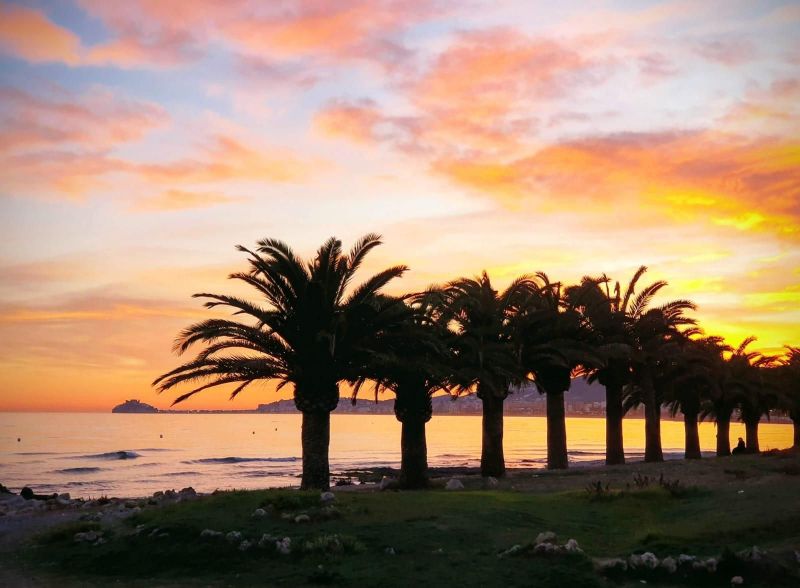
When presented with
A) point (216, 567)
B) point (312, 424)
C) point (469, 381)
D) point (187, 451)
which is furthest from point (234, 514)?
point (187, 451)

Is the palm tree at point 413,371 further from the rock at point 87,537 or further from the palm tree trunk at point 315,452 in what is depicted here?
the rock at point 87,537

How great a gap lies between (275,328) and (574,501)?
9.85 metres

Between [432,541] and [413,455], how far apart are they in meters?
13.7

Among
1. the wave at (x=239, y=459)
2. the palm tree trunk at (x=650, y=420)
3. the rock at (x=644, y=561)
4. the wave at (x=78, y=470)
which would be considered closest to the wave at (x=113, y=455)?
the wave at (x=239, y=459)

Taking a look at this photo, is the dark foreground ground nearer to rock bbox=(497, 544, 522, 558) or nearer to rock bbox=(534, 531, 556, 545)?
rock bbox=(497, 544, 522, 558)

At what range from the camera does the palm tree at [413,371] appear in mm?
24781

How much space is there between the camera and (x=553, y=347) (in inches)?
1272

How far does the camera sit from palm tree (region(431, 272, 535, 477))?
28906 millimetres

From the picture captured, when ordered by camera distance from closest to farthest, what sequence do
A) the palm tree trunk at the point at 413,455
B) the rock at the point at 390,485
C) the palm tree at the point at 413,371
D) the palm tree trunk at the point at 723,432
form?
the palm tree at the point at 413,371 < the palm tree trunk at the point at 413,455 < the rock at the point at 390,485 < the palm tree trunk at the point at 723,432

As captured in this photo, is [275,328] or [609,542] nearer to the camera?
[609,542]

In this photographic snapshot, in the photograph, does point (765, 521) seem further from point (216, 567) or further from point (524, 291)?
point (524, 291)

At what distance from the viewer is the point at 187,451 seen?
96875mm

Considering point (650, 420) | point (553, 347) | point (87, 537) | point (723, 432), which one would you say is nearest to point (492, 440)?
point (553, 347)

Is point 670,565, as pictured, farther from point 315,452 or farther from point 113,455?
point 113,455
